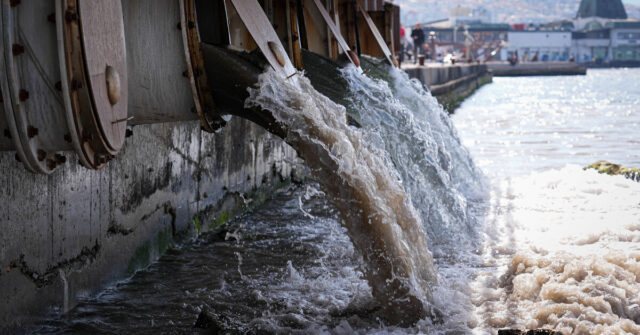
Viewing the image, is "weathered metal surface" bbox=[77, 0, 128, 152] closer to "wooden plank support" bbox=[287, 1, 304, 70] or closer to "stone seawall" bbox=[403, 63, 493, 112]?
"wooden plank support" bbox=[287, 1, 304, 70]

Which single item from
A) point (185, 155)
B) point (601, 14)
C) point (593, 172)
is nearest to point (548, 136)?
point (593, 172)

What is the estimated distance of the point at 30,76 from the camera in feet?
10.4

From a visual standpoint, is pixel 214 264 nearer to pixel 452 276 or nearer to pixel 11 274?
pixel 452 276

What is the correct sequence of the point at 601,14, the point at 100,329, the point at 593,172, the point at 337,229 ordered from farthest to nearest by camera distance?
the point at 601,14 → the point at 593,172 → the point at 337,229 → the point at 100,329

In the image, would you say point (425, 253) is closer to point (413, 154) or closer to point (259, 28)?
point (259, 28)

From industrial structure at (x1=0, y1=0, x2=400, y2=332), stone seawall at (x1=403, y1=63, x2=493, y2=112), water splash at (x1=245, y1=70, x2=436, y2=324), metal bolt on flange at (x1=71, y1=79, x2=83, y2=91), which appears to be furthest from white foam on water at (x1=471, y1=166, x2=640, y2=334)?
stone seawall at (x1=403, y1=63, x2=493, y2=112)

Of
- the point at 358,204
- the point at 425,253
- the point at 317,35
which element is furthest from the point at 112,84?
the point at 317,35

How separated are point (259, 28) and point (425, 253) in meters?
1.84

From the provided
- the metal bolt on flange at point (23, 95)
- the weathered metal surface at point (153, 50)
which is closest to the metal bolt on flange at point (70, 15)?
the metal bolt on flange at point (23, 95)

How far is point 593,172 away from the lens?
11641 millimetres

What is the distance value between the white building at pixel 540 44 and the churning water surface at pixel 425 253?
128 meters

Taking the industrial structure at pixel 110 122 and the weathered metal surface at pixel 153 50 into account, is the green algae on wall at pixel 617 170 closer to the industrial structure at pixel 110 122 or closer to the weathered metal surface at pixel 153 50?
the industrial structure at pixel 110 122

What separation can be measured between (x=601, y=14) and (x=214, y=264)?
196880mm

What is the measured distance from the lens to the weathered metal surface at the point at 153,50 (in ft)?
13.7
